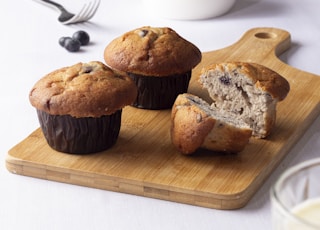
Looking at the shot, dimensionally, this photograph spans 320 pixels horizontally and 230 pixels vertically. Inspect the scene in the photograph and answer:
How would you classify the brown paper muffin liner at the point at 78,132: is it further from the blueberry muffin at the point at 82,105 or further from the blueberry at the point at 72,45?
the blueberry at the point at 72,45

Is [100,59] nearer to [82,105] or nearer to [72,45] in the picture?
[72,45]

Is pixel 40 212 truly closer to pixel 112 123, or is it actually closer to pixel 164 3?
pixel 112 123

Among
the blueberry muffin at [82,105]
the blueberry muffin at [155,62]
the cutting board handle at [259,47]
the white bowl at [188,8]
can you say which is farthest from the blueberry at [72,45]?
the blueberry muffin at [82,105]

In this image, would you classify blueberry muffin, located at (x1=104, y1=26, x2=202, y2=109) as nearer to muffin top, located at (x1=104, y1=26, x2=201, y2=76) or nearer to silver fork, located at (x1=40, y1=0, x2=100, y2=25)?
muffin top, located at (x1=104, y1=26, x2=201, y2=76)

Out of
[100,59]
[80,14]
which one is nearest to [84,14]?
[80,14]

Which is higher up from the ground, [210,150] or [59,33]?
[210,150]

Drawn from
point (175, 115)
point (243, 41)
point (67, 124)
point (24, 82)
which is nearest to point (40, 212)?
point (67, 124)

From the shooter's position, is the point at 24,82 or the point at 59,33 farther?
the point at 59,33
